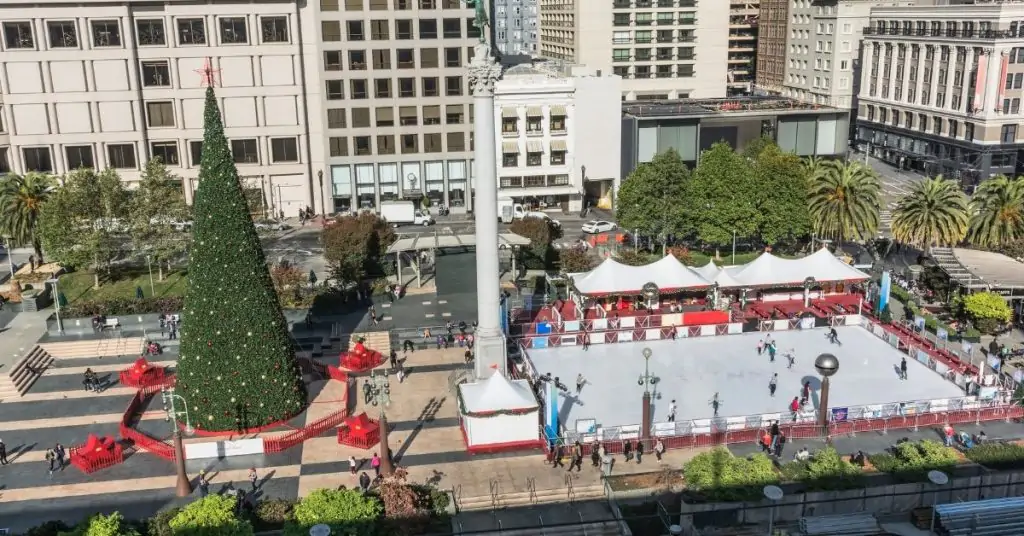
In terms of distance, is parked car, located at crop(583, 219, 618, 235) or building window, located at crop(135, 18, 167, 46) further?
building window, located at crop(135, 18, 167, 46)

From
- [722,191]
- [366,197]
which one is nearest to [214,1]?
[366,197]

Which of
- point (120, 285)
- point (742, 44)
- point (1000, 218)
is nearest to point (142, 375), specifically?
point (120, 285)

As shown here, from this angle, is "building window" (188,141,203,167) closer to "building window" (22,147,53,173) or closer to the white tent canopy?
"building window" (22,147,53,173)

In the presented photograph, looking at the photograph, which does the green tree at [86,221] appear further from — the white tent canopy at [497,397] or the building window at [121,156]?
the white tent canopy at [497,397]

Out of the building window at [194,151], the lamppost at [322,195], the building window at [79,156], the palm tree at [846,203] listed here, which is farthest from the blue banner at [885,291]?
the building window at [79,156]

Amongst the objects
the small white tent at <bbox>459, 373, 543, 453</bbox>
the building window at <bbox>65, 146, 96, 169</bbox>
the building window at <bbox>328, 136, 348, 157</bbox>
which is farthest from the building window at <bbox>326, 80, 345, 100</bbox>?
the small white tent at <bbox>459, 373, 543, 453</bbox>
